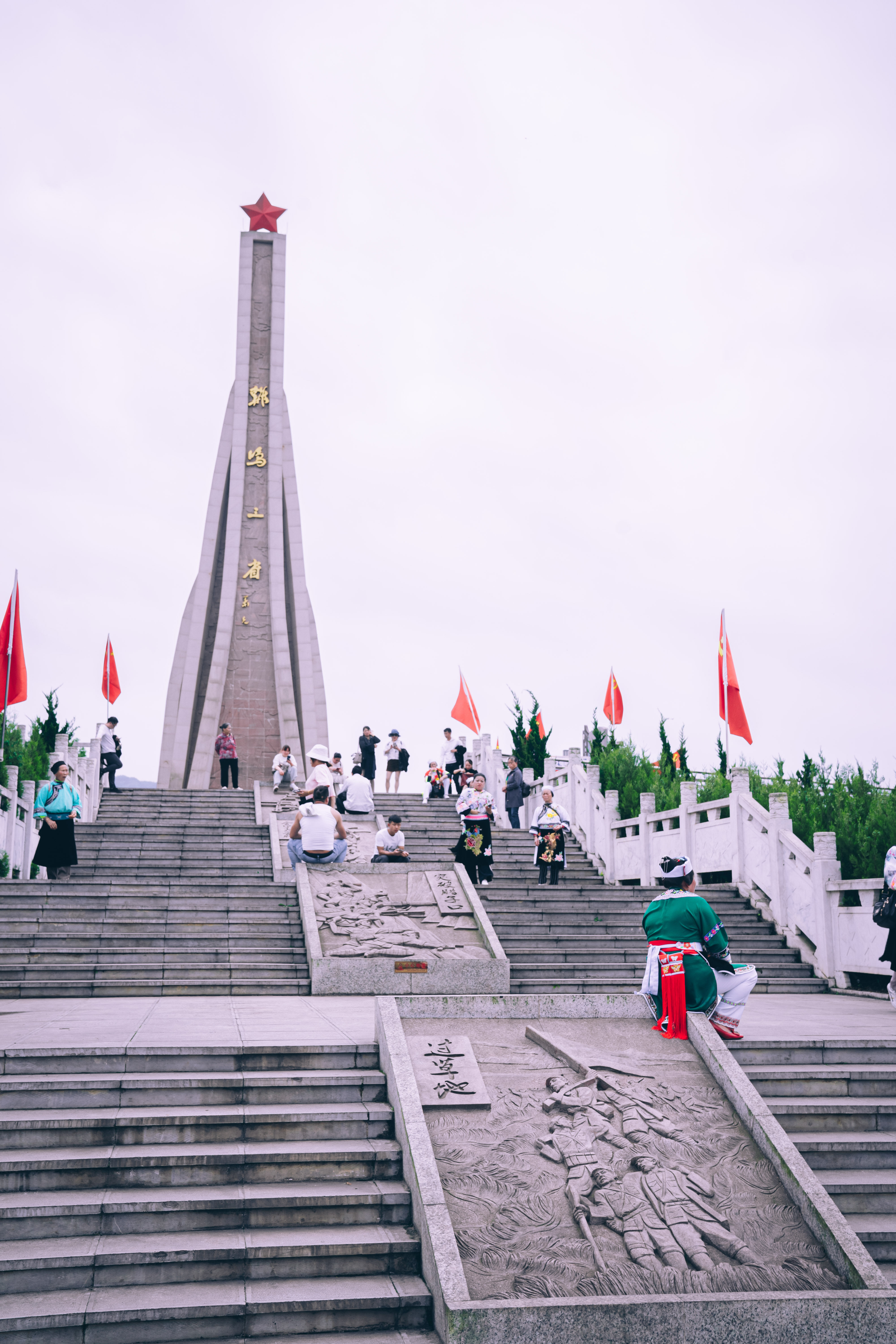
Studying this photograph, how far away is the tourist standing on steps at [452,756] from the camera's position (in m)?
21.3

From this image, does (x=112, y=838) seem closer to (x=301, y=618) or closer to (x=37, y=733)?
(x=37, y=733)

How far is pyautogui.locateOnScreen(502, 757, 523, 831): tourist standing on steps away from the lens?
57.9ft

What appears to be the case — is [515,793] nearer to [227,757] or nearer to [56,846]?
[227,757]

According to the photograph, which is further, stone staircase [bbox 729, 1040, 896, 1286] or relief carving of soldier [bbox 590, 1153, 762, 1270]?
stone staircase [bbox 729, 1040, 896, 1286]

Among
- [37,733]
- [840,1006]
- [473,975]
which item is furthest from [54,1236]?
[37,733]

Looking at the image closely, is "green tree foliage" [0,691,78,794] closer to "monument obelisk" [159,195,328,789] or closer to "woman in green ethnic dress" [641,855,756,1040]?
"monument obelisk" [159,195,328,789]

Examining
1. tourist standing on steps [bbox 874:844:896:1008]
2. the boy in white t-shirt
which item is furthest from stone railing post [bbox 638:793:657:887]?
tourist standing on steps [bbox 874:844:896:1008]

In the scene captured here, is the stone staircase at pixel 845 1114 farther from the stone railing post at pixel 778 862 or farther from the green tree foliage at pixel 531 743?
the green tree foliage at pixel 531 743

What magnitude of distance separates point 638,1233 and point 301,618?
22.7 metres

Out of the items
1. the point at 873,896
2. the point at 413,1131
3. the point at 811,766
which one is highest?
the point at 811,766

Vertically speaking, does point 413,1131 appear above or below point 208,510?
below

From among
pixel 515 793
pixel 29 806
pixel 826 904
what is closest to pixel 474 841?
pixel 826 904

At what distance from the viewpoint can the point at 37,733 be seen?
21047 mm

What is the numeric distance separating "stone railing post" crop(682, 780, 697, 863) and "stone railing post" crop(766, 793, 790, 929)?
1.80 m
